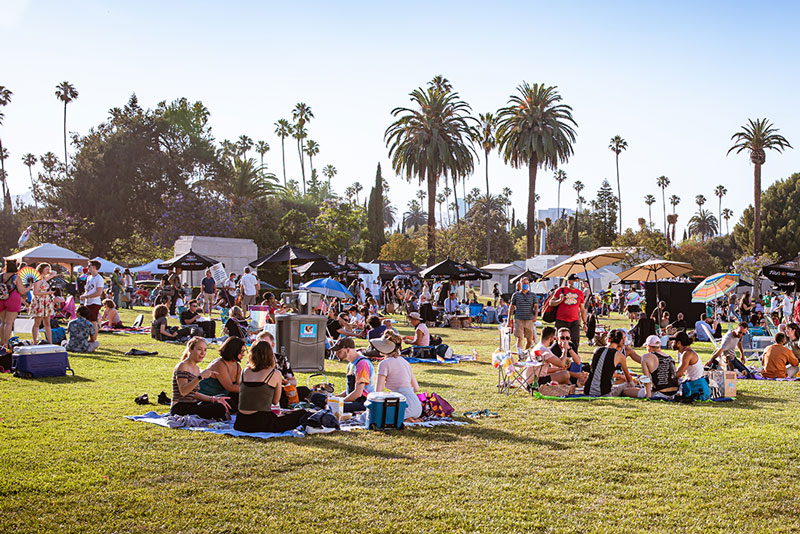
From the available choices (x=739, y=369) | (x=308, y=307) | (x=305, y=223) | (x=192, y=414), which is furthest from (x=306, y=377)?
(x=305, y=223)

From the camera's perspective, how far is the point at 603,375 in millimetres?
10836

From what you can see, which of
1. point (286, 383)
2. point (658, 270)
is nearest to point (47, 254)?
point (658, 270)

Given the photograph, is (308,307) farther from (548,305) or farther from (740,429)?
A: (740,429)

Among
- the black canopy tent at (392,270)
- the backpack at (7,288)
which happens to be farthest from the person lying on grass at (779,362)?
the black canopy tent at (392,270)

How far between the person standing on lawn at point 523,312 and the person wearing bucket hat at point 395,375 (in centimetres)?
669

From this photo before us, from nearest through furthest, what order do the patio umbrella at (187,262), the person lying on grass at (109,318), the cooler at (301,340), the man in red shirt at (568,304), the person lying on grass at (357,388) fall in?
the person lying on grass at (357,388) → the cooler at (301,340) → the man in red shirt at (568,304) → the person lying on grass at (109,318) → the patio umbrella at (187,262)

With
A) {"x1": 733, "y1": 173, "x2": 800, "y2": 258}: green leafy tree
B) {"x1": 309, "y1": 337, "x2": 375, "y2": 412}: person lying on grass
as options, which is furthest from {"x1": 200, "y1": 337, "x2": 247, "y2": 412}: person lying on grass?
{"x1": 733, "y1": 173, "x2": 800, "y2": 258}: green leafy tree

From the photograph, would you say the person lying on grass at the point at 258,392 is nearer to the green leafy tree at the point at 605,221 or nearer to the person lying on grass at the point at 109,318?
the person lying on grass at the point at 109,318

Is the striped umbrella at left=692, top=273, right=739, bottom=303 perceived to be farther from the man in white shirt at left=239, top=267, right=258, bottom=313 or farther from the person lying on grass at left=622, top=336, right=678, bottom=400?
the man in white shirt at left=239, top=267, right=258, bottom=313

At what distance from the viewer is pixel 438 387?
11.6m

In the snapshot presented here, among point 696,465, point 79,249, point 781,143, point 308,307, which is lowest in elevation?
point 696,465

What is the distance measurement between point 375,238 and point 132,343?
53.2m

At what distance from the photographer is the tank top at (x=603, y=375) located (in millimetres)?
10844

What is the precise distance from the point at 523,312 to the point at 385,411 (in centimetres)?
770
